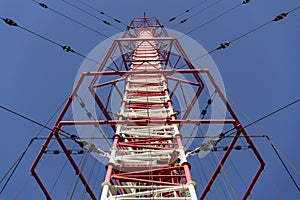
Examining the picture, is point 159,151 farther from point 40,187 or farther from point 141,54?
point 141,54

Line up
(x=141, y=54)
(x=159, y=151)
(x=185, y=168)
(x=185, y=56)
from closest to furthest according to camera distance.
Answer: (x=185, y=168) → (x=159, y=151) → (x=185, y=56) → (x=141, y=54)

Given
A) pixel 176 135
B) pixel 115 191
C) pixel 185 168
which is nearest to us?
pixel 115 191

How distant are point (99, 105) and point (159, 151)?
155 inches

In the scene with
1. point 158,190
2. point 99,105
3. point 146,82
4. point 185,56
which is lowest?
point 158,190

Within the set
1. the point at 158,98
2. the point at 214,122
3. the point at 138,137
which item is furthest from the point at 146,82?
the point at 214,122

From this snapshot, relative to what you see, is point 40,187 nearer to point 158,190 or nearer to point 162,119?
point 158,190

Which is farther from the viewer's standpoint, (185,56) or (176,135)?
(185,56)

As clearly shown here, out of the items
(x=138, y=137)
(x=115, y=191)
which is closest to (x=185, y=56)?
(x=138, y=137)

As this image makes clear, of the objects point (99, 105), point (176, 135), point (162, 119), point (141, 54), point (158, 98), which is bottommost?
point (176, 135)

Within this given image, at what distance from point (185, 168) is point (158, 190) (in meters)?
1.07

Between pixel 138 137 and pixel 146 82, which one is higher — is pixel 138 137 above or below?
below

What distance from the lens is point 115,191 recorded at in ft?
26.5

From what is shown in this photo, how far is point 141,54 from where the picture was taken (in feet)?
74.8

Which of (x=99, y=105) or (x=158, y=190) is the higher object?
(x=99, y=105)
